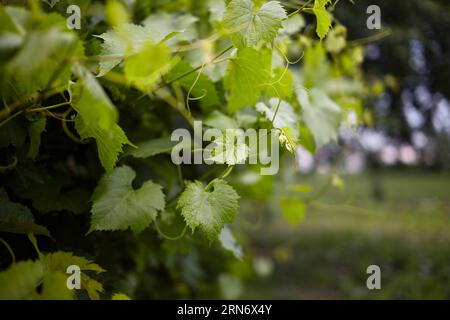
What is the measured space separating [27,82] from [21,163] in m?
0.40

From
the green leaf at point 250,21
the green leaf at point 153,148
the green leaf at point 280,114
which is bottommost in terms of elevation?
the green leaf at point 153,148

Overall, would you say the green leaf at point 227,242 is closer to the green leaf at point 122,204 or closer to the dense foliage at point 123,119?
the dense foliage at point 123,119

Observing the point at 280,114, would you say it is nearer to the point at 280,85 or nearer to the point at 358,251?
the point at 280,85

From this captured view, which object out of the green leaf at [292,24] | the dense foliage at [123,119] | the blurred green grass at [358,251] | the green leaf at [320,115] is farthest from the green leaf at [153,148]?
the blurred green grass at [358,251]

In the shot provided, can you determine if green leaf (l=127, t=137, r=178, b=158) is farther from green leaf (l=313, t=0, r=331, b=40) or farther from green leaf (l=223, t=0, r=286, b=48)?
green leaf (l=313, t=0, r=331, b=40)

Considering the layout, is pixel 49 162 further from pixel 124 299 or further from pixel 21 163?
pixel 124 299

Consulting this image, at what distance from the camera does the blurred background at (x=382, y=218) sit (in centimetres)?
306

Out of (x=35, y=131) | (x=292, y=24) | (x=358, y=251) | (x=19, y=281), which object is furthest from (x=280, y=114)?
(x=358, y=251)

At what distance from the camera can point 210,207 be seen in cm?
102

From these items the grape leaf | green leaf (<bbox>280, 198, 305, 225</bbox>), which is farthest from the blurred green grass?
the grape leaf

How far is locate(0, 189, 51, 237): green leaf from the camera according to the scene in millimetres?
995

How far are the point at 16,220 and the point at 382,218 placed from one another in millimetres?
5748

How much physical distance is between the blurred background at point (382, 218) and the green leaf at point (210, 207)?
32.5 inches
